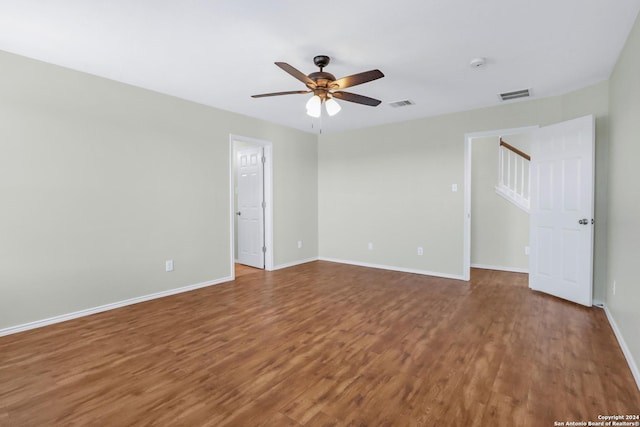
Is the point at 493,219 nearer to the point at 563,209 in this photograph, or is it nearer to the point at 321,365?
the point at 563,209

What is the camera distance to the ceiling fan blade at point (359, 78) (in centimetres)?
235

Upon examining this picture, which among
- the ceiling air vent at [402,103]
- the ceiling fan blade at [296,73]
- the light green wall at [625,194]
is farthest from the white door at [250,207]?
the light green wall at [625,194]

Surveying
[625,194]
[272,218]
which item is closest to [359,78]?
[625,194]

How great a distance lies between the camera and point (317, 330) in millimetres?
2775

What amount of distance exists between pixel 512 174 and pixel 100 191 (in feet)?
19.4

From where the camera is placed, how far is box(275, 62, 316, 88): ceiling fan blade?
2.26m

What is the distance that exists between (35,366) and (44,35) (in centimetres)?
249

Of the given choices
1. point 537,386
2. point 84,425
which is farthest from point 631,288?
point 84,425

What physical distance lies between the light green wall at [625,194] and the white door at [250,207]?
4.38 metres

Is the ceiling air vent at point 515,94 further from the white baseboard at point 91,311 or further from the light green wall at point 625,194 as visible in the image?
the white baseboard at point 91,311

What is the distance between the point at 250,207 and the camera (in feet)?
17.9

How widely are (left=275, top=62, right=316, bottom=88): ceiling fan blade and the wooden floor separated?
7.01 ft

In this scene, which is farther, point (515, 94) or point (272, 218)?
point (272, 218)

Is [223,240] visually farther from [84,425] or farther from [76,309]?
[84,425]
